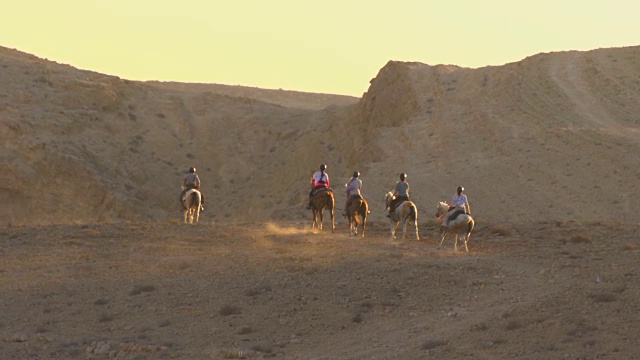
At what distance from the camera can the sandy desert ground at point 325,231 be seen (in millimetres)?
22109

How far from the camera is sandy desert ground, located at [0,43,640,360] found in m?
22.1

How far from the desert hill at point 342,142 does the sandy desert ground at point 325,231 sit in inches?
5.9

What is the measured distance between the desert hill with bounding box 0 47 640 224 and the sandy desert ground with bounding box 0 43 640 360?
0.15 meters

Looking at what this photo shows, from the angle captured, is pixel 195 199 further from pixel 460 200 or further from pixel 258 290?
pixel 258 290

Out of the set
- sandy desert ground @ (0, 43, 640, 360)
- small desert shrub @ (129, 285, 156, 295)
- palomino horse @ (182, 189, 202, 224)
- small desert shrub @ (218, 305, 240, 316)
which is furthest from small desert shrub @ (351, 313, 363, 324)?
palomino horse @ (182, 189, 202, 224)

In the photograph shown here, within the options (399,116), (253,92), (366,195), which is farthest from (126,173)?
(253,92)

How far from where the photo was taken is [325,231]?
35.9m

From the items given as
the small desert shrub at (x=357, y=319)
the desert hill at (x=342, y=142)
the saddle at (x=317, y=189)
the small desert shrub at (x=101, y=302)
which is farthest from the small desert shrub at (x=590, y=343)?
the desert hill at (x=342, y=142)

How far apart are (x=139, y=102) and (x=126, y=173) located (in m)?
11.6

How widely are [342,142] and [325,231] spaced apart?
1336 inches

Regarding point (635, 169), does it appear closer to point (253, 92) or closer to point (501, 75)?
point (501, 75)

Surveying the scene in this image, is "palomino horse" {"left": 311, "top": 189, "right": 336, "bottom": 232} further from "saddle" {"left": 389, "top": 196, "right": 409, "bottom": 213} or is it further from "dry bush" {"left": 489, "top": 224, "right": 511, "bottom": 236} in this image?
"dry bush" {"left": 489, "top": 224, "right": 511, "bottom": 236}

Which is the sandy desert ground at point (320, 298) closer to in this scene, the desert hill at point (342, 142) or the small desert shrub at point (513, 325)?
the small desert shrub at point (513, 325)

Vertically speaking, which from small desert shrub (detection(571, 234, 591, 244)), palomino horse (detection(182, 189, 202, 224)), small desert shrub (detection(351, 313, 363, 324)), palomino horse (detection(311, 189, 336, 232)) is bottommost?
small desert shrub (detection(351, 313, 363, 324))
